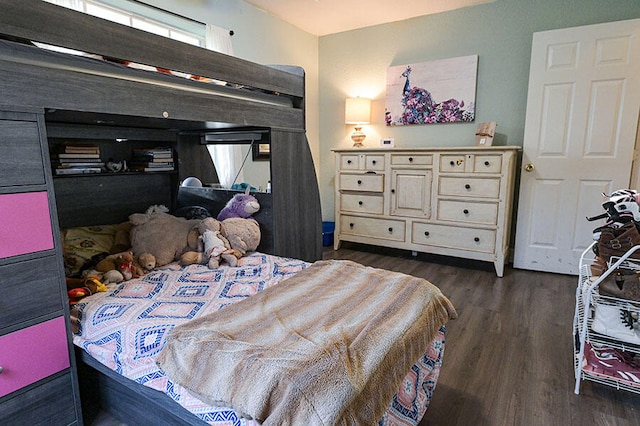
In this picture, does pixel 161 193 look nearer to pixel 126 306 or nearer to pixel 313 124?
pixel 126 306

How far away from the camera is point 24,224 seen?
1221 mm

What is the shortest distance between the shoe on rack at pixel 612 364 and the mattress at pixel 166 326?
78 cm

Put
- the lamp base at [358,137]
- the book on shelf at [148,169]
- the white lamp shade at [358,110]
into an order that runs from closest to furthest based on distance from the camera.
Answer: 1. the book on shelf at [148,169]
2. the white lamp shade at [358,110]
3. the lamp base at [358,137]

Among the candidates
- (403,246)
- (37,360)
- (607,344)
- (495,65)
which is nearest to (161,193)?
(37,360)

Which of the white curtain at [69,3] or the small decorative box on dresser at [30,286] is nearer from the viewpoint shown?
the small decorative box on dresser at [30,286]

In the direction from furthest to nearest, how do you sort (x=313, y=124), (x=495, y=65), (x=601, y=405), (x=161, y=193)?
(x=313, y=124) < (x=495, y=65) < (x=161, y=193) < (x=601, y=405)

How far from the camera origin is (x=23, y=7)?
118cm

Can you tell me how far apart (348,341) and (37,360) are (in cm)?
112

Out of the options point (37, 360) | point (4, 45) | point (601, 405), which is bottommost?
point (601, 405)

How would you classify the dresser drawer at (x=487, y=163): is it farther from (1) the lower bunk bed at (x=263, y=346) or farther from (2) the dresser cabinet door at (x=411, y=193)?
(1) the lower bunk bed at (x=263, y=346)

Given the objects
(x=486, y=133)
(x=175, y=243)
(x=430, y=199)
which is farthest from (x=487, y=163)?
(x=175, y=243)

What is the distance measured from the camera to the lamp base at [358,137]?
4.15 m

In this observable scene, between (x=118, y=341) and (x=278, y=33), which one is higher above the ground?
(x=278, y=33)

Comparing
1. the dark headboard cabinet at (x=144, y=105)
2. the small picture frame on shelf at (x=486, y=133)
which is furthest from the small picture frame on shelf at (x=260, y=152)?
the small picture frame on shelf at (x=486, y=133)
